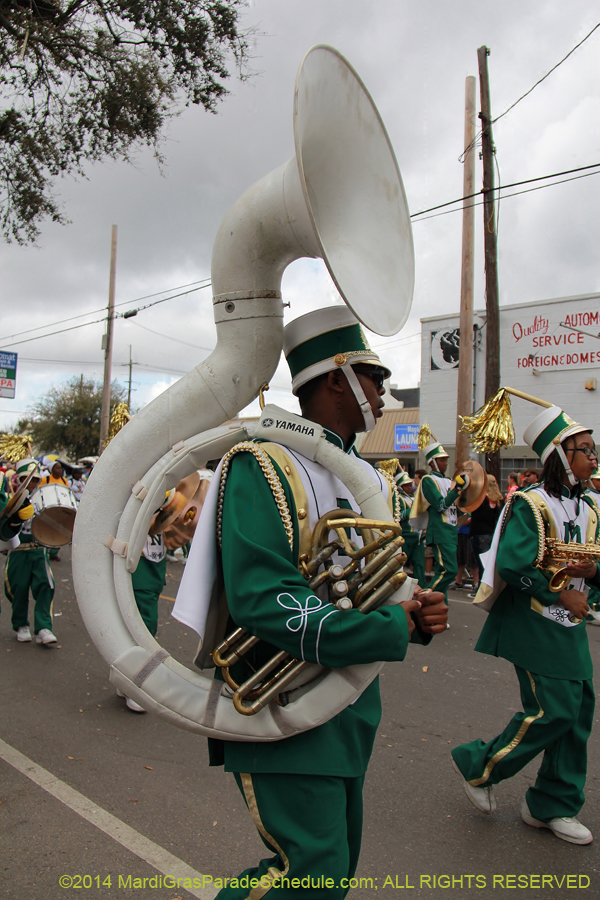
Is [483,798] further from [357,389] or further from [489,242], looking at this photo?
[489,242]

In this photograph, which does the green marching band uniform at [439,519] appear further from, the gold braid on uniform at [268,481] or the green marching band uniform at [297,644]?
the gold braid on uniform at [268,481]

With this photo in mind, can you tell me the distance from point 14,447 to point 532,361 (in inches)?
600

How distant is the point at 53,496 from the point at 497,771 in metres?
4.56

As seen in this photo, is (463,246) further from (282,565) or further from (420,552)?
(282,565)

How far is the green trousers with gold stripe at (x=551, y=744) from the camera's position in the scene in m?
3.43

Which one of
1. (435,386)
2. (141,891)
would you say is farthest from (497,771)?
(435,386)


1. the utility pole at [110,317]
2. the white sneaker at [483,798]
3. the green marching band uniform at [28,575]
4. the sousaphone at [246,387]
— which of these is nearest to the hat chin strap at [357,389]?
the sousaphone at [246,387]

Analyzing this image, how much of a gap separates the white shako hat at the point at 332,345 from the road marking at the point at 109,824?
2174 mm

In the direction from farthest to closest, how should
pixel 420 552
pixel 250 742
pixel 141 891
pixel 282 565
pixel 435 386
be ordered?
pixel 435 386, pixel 420 552, pixel 141 891, pixel 250 742, pixel 282 565

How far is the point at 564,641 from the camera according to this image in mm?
3518

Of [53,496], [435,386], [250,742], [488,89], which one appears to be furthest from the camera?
[435,386]

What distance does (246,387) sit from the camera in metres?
1.99

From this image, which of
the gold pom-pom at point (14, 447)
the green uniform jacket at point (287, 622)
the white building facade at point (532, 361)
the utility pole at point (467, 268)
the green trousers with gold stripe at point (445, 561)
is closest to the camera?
the green uniform jacket at point (287, 622)

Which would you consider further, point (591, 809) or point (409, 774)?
point (409, 774)
